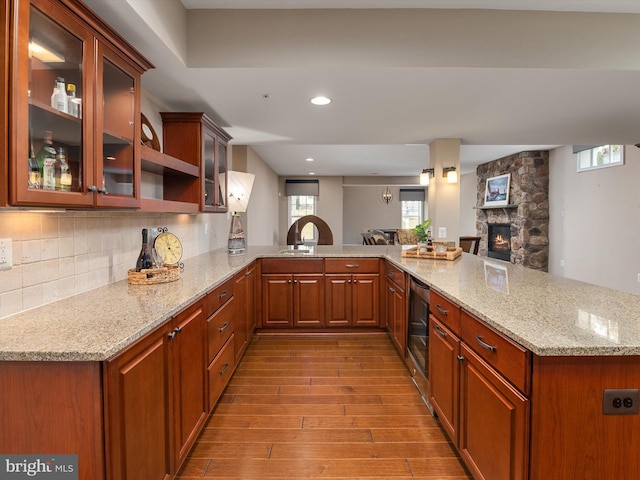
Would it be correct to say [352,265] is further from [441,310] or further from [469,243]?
[469,243]

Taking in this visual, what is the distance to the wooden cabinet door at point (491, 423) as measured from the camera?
1158 millimetres

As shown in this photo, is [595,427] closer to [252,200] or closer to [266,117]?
[266,117]

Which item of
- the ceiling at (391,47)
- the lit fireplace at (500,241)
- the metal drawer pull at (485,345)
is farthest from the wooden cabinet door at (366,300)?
the lit fireplace at (500,241)

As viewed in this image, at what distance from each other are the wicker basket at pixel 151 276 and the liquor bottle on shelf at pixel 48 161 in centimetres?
86

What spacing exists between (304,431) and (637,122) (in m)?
4.20

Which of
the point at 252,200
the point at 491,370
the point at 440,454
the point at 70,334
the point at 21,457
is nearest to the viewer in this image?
the point at 21,457

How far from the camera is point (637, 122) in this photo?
11.6ft

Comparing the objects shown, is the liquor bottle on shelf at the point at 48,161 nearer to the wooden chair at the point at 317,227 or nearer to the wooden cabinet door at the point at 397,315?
the wooden cabinet door at the point at 397,315

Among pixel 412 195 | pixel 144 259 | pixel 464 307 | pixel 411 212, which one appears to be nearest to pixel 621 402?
pixel 464 307

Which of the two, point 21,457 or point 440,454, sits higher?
point 21,457

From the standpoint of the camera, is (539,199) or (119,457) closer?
(119,457)

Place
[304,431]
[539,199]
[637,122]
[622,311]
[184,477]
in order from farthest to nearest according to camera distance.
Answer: [539,199]
[637,122]
[304,431]
[184,477]
[622,311]

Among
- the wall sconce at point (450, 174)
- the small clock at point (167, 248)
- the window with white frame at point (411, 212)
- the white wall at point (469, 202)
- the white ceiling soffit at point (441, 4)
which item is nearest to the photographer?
the white ceiling soffit at point (441, 4)

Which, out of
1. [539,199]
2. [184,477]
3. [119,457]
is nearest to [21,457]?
[119,457]
